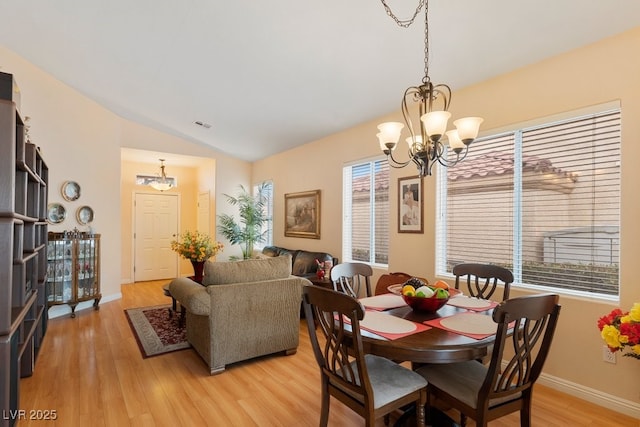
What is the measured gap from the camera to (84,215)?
Answer: 16.7 ft

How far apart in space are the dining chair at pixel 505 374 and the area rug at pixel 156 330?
278 cm

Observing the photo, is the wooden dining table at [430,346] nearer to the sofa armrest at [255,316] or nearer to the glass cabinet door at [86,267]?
the sofa armrest at [255,316]

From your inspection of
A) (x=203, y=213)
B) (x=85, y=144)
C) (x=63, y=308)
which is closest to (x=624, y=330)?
(x=63, y=308)

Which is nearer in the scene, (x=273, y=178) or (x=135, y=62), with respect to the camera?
(x=135, y=62)

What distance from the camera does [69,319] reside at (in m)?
4.51

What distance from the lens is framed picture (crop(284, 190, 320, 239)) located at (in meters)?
5.31

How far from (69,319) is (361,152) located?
181 inches

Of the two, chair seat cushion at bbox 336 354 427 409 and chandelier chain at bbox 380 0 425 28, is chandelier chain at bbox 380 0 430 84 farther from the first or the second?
chair seat cushion at bbox 336 354 427 409

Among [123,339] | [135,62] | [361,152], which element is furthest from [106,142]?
[361,152]

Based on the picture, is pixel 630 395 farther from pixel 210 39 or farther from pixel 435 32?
pixel 210 39

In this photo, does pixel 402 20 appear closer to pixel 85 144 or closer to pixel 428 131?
pixel 428 131

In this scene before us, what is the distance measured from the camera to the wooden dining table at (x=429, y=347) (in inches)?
61.2

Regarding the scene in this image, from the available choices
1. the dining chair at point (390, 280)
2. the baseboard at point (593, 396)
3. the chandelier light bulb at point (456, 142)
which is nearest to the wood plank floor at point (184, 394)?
the baseboard at point (593, 396)

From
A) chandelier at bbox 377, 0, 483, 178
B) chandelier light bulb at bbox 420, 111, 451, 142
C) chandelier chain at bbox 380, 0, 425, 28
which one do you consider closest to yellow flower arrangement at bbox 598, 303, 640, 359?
chandelier at bbox 377, 0, 483, 178
